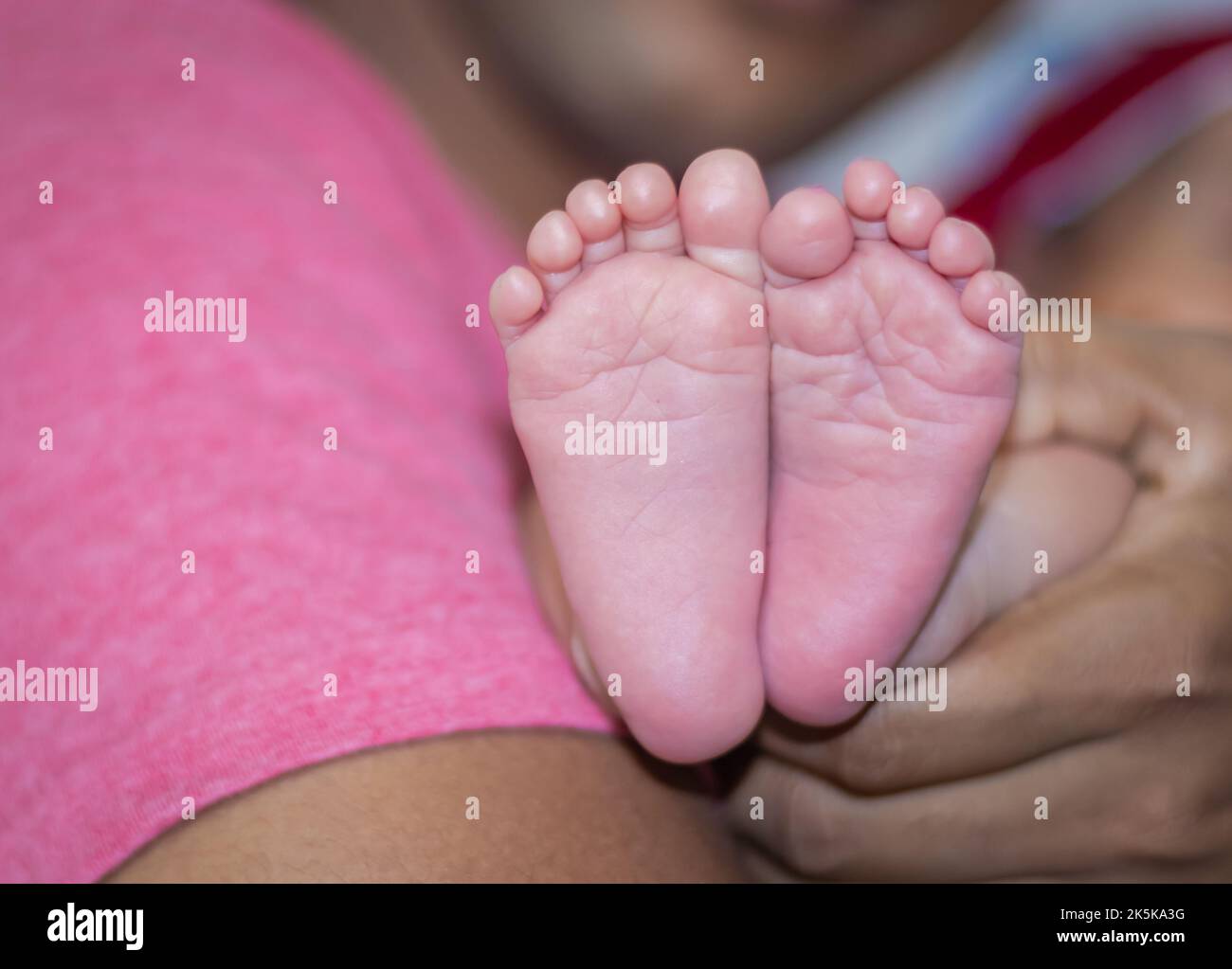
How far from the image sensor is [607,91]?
49.2 inches

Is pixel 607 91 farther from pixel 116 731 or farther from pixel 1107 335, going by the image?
pixel 116 731

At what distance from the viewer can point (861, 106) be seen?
1391 millimetres

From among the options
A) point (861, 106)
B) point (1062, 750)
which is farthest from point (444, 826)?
point (861, 106)

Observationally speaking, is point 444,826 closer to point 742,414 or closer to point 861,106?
point 742,414

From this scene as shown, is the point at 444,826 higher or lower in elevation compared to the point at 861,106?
lower

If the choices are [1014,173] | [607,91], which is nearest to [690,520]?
[607,91]

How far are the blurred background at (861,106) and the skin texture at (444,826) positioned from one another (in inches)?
32.3

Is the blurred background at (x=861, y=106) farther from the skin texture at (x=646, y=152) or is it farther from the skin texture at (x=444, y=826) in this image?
the skin texture at (x=444, y=826)

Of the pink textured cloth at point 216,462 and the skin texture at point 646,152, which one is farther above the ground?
the skin texture at point 646,152

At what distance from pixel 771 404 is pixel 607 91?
766mm

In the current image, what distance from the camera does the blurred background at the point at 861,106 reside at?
118 cm

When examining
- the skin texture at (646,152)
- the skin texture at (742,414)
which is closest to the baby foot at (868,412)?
the skin texture at (742,414)

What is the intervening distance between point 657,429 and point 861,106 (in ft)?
3.20

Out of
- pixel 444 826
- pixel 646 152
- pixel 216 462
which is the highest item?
pixel 646 152
